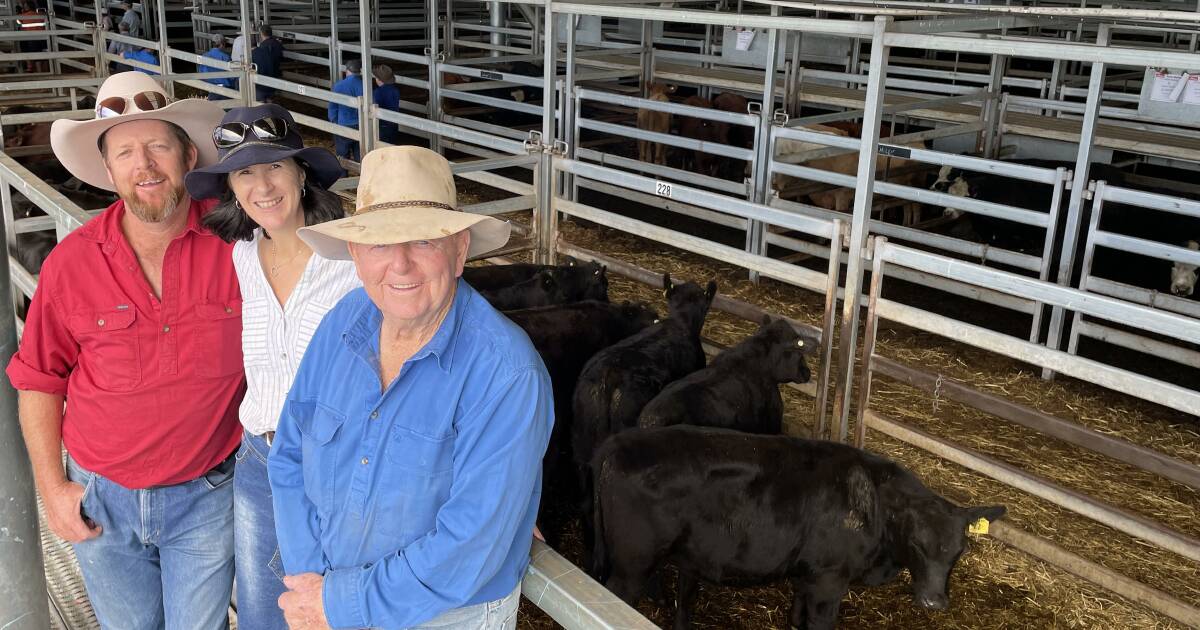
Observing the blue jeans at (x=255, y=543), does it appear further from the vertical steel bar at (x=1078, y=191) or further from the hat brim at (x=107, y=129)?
the vertical steel bar at (x=1078, y=191)

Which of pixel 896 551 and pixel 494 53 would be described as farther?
pixel 494 53

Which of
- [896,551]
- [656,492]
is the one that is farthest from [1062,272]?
[656,492]

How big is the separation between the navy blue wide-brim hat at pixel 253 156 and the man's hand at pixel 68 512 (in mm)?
835

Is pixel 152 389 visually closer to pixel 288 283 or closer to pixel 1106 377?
pixel 288 283

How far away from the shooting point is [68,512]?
2580 millimetres

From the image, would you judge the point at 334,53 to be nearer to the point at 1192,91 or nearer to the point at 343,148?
the point at 343,148

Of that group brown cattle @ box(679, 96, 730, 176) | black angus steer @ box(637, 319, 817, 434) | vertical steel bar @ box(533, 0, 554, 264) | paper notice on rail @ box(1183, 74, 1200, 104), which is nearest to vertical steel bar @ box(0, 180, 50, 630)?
black angus steer @ box(637, 319, 817, 434)

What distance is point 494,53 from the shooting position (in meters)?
14.8

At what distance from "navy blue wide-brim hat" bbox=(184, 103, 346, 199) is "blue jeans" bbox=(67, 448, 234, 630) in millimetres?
761

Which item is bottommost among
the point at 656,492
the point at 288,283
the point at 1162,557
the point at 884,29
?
the point at 1162,557

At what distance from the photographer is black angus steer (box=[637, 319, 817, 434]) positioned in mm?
4398

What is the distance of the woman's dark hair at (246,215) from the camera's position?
8.23 feet

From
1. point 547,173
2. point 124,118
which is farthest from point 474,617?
point 547,173

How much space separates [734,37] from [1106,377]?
7344mm
